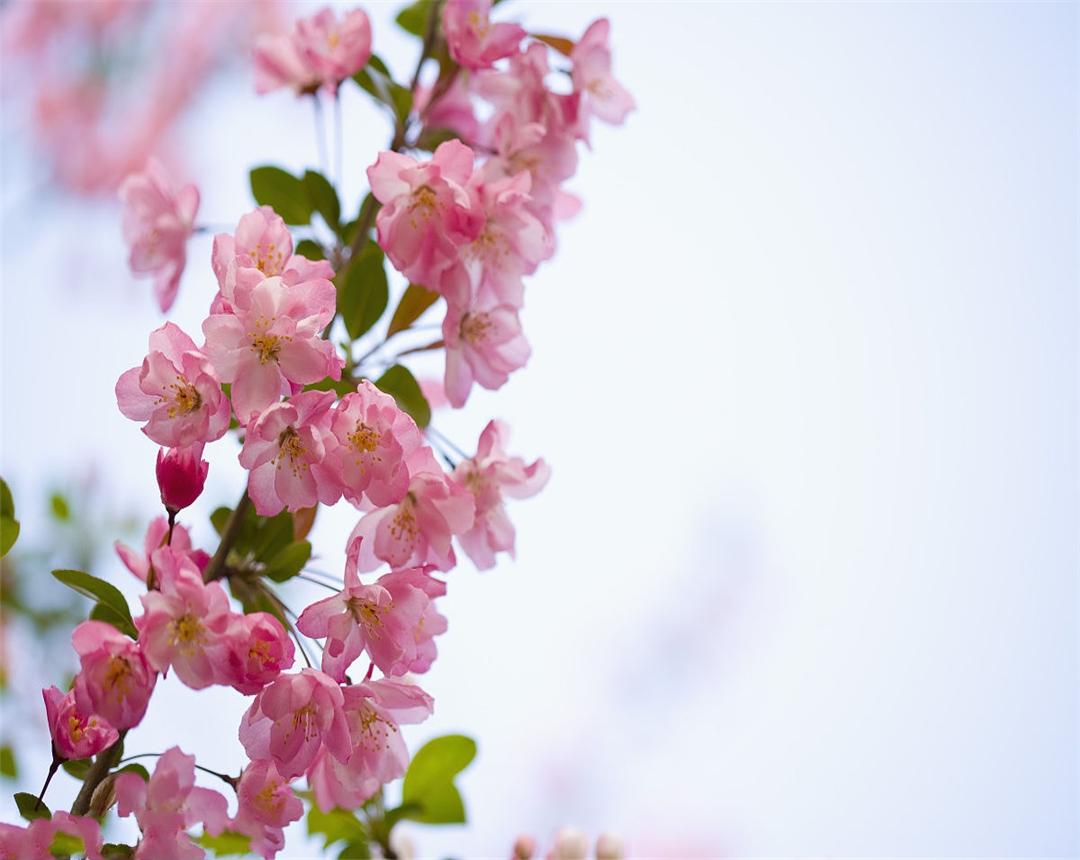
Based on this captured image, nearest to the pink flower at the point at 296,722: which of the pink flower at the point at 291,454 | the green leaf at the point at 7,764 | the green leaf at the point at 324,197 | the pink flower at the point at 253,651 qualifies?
the pink flower at the point at 253,651

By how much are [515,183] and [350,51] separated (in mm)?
274

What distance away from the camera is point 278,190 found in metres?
1.06

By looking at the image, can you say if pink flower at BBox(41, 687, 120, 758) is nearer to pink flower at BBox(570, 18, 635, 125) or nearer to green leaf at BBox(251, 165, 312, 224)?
green leaf at BBox(251, 165, 312, 224)

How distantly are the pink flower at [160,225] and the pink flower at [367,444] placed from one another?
0.47 metres

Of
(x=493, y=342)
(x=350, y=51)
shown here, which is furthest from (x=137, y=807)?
(x=350, y=51)

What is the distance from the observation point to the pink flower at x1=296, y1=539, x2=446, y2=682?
0.74 meters

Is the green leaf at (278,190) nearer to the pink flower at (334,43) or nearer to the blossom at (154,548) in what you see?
the pink flower at (334,43)

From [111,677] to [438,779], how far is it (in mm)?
547

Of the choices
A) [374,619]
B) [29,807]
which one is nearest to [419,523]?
[374,619]

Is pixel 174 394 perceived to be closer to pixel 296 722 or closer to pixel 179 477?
pixel 179 477

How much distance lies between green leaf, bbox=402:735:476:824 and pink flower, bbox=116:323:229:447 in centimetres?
55

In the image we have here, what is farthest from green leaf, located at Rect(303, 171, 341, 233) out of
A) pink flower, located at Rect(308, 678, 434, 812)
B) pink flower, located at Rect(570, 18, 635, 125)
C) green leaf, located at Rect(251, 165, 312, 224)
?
pink flower, located at Rect(308, 678, 434, 812)

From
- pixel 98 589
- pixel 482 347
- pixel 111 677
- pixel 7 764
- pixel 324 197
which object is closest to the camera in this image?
pixel 111 677

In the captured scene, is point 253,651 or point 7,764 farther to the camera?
point 7,764
